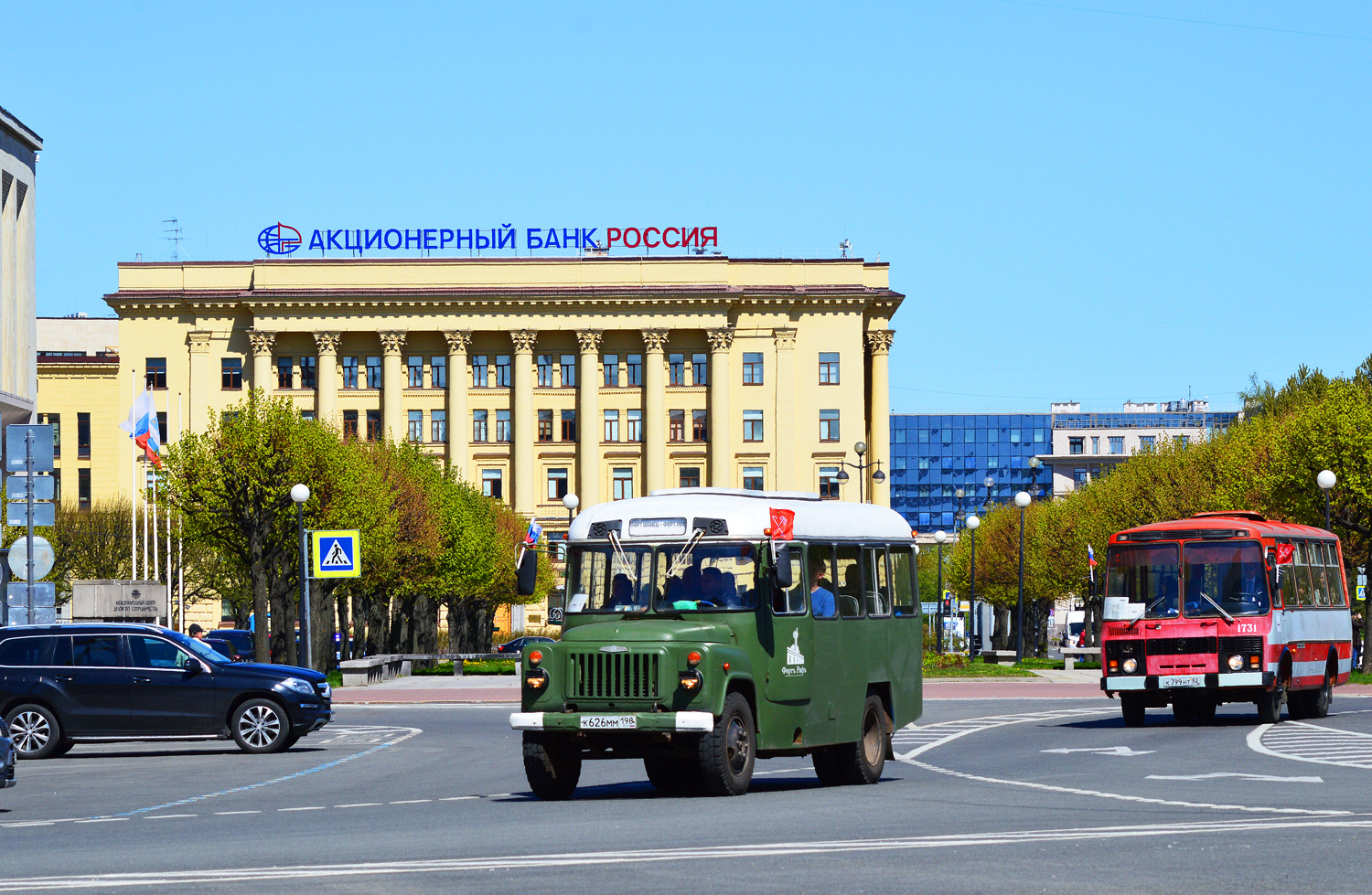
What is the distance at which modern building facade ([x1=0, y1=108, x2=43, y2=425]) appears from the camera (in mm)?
37281

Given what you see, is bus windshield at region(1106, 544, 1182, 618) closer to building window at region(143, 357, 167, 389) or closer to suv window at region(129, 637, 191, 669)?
suv window at region(129, 637, 191, 669)

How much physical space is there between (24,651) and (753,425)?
3422 inches

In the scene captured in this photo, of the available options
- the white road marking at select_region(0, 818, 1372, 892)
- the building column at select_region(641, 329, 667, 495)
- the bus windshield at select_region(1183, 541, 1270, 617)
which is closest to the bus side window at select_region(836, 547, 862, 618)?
the white road marking at select_region(0, 818, 1372, 892)

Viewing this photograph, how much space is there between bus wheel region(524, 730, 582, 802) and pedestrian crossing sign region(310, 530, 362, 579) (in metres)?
25.4

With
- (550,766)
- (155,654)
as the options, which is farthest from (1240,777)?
(155,654)

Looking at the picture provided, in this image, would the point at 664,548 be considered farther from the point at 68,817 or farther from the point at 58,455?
the point at 58,455

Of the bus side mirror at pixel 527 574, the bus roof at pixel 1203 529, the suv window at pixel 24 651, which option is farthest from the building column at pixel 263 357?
the bus side mirror at pixel 527 574

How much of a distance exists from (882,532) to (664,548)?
302 centimetres

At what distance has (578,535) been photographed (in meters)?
17.8

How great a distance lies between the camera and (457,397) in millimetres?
112000

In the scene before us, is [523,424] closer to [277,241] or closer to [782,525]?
[277,241]

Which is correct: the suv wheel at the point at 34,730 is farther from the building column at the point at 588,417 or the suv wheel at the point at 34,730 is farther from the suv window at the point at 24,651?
the building column at the point at 588,417

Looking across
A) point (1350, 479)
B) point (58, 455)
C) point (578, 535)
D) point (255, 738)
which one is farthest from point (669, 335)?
point (578, 535)

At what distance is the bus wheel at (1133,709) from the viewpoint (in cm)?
2947
